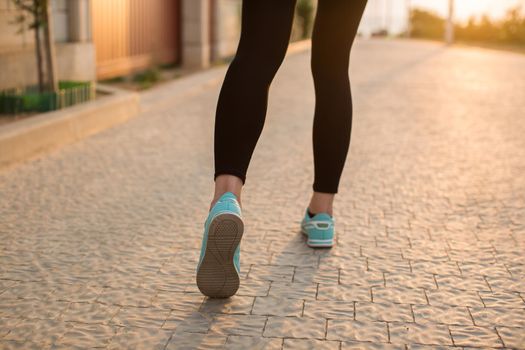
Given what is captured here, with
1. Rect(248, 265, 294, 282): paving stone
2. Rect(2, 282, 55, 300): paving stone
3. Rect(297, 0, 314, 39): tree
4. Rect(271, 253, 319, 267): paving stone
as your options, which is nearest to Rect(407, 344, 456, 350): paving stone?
Rect(248, 265, 294, 282): paving stone

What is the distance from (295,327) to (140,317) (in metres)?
0.41

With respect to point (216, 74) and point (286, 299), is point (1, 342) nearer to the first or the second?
point (286, 299)

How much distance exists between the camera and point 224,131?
2391 millimetres

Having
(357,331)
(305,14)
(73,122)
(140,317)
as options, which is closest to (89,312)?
(140,317)

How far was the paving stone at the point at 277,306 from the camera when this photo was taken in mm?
2238

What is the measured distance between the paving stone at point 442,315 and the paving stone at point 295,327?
28 centimetres

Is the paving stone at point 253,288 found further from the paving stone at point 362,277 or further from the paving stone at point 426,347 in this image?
the paving stone at point 426,347

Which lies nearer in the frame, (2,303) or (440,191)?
(2,303)

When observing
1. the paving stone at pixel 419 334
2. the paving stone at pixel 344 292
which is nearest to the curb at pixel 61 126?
the paving stone at pixel 344 292

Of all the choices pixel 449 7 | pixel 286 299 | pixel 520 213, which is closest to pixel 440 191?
pixel 520 213

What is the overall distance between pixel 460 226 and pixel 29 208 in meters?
1.77

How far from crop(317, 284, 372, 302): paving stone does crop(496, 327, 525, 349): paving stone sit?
392mm

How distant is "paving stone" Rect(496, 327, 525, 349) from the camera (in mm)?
2055

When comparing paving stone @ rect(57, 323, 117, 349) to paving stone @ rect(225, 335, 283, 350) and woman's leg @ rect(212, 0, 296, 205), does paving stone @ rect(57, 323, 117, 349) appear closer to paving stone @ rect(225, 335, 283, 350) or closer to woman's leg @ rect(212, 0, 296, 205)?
paving stone @ rect(225, 335, 283, 350)
